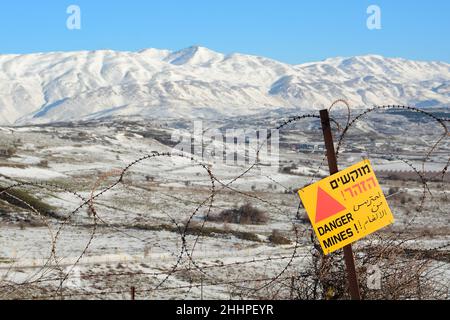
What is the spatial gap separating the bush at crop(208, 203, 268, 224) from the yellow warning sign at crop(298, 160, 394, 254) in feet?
86.6

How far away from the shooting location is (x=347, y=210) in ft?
15.5

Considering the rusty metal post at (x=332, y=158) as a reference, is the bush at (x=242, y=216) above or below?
→ below

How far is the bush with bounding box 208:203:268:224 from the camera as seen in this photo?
31562 mm

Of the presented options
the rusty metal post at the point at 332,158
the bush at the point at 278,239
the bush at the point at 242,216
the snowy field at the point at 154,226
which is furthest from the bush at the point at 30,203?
the rusty metal post at the point at 332,158

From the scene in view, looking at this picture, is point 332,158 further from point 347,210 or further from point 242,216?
point 242,216

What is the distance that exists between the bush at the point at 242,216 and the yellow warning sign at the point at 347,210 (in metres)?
26.4

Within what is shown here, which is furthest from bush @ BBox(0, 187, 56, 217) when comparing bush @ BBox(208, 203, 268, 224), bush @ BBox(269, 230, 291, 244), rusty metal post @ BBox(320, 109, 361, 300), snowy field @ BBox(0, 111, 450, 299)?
rusty metal post @ BBox(320, 109, 361, 300)

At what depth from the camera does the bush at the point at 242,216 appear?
3156cm

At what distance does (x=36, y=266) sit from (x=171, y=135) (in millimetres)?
76969

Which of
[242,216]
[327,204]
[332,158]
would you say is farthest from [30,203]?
[332,158]

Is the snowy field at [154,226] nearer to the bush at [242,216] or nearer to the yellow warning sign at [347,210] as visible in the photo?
the bush at [242,216]

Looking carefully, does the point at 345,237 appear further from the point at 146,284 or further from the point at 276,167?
the point at 276,167

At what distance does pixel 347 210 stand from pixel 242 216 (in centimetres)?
2756

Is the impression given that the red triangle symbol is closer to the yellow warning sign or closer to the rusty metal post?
the yellow warning sign
